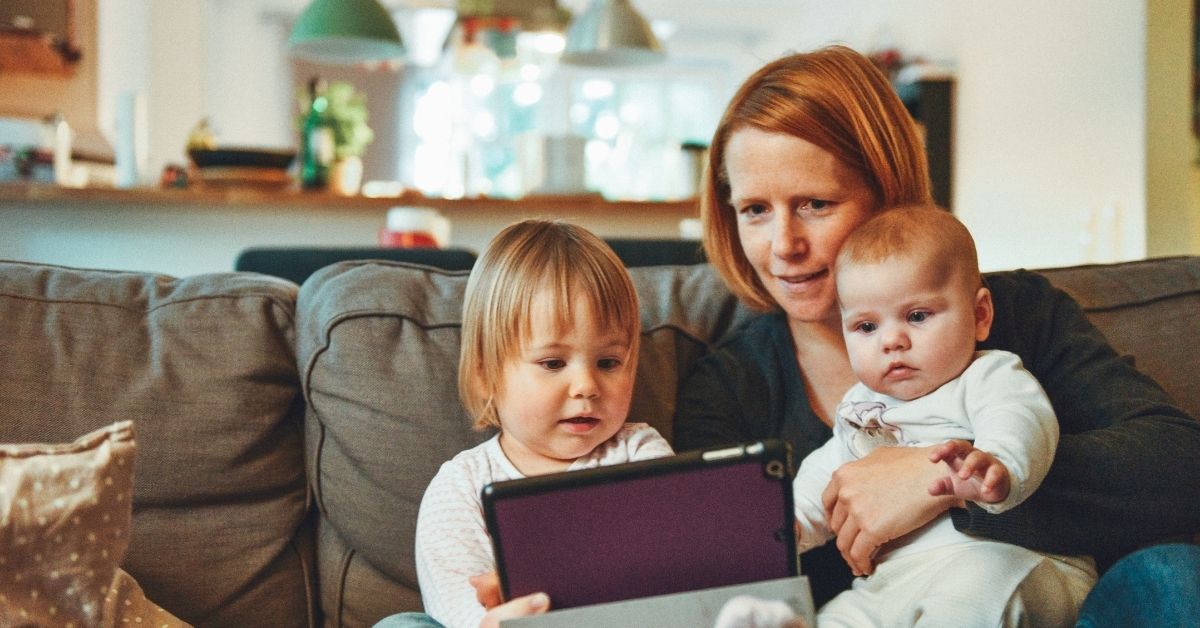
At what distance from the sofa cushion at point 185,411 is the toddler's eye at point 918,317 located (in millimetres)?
834

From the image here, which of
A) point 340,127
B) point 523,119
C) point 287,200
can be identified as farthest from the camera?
point 523,119

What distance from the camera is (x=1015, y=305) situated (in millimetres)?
1231

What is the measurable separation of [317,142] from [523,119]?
416 centimetres

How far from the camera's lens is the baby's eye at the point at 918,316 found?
1103 millimetres

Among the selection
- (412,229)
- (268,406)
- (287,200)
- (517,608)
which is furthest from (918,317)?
(287,200)

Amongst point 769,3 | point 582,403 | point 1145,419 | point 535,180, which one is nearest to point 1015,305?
point 1145,419

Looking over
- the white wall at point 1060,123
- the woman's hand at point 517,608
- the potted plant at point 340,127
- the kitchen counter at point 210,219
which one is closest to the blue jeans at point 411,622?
the woman's hand at point 517,608

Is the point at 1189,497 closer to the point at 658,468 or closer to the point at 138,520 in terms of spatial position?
the point at 658,468

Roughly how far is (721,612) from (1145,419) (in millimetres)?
563

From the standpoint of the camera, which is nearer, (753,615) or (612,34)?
(753,615)

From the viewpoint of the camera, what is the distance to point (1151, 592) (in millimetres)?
863

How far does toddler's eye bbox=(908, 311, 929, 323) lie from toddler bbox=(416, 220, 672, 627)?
Answer: 33cm

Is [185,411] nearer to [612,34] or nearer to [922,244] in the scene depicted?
[922,244]

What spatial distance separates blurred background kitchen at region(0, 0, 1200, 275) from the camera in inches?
142
